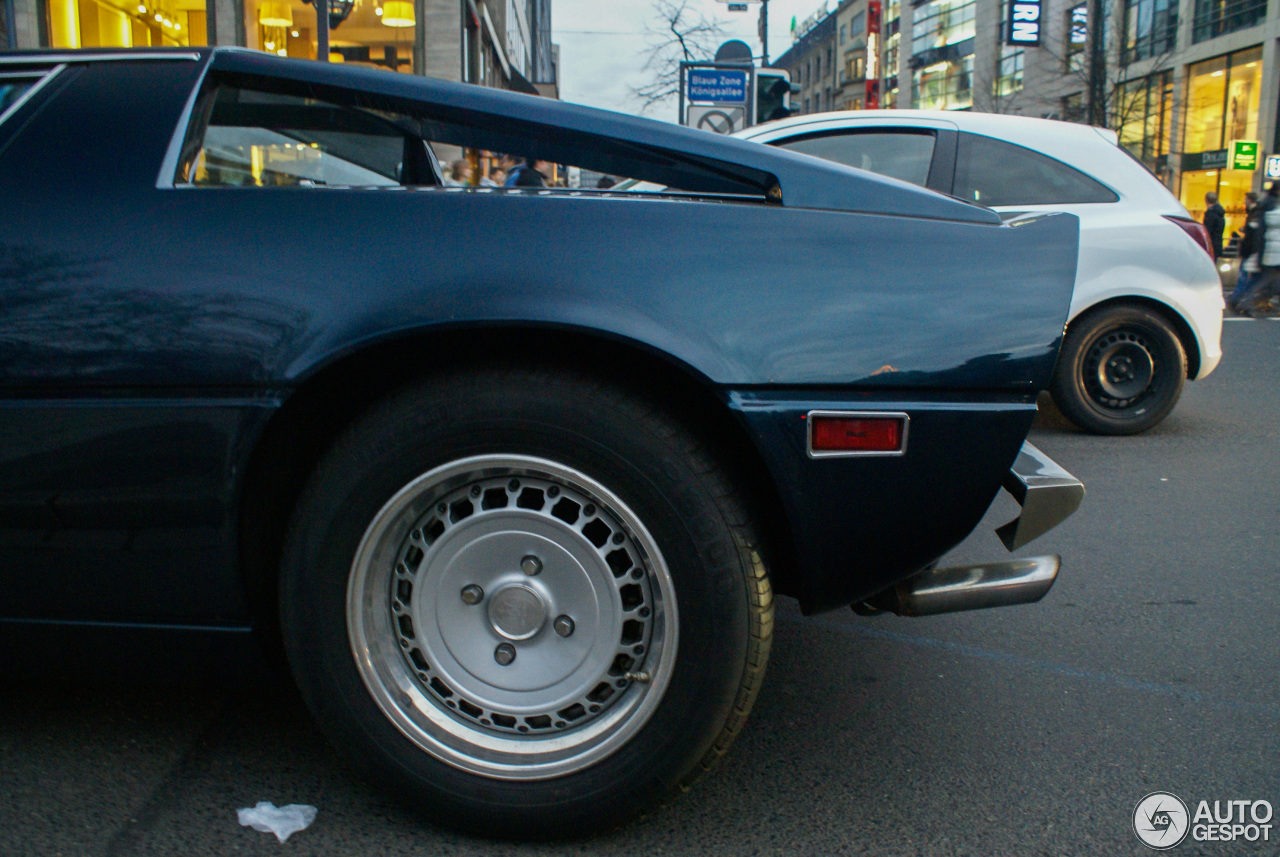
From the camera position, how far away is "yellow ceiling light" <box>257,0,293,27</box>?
12914 mm

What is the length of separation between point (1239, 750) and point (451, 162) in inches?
109

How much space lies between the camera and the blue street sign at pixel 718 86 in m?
13.0

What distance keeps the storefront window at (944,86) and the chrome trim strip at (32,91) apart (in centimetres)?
5481

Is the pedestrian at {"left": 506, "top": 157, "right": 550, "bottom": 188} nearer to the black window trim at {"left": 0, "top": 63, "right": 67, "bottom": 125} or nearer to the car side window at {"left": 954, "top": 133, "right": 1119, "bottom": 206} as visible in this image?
the black window trim at {"left": 0, "top": 63, "right": 67, "bottom": 125}

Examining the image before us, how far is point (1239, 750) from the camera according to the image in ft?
7.22

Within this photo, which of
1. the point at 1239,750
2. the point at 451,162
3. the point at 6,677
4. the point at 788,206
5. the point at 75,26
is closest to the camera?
the point at 788,206

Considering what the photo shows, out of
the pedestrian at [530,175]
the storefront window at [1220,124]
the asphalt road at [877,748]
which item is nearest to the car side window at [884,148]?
the pedestrian at [530,175]

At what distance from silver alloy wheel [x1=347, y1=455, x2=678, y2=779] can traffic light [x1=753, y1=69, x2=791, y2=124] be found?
1173 cm

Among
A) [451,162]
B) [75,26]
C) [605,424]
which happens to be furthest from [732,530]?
[75,26]

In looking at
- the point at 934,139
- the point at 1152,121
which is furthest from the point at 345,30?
the point at 1152,121

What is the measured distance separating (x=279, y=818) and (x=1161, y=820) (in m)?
1.66

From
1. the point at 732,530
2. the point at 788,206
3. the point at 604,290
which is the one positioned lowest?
the point at 732,530

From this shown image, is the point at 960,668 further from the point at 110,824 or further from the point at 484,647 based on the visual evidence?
the point at 110,824

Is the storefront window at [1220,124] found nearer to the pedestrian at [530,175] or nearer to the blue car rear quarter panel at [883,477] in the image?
the pedestrian at [530,175]
